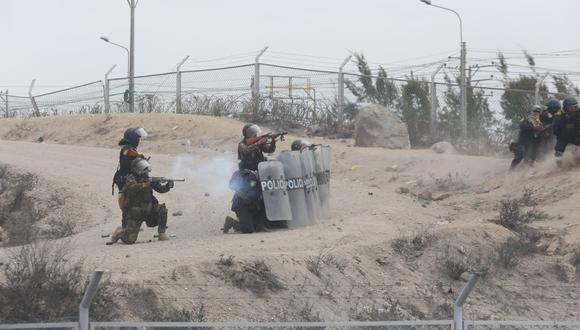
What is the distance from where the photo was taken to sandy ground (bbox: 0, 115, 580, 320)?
10.2 m

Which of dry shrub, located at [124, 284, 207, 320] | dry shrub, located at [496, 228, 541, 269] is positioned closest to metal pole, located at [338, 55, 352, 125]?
dry shrub, located at [496, 228, 541, 269]

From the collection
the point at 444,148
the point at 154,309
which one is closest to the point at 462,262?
the point at 154,309

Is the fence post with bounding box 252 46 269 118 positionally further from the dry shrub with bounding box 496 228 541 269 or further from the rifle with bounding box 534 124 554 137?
the dry shrub with bounding box 496 228 541 269

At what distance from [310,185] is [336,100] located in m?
14.9

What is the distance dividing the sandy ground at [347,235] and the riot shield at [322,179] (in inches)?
15.4

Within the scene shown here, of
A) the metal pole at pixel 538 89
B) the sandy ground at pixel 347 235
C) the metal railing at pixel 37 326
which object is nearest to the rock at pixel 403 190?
the sandy ground at pixel 347 235

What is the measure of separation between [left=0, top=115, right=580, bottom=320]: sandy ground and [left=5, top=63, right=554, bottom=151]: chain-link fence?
13.5 ft

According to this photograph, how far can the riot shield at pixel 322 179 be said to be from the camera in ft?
52.1

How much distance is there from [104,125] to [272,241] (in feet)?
61.4

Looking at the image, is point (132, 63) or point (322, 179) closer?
point (322, 179)

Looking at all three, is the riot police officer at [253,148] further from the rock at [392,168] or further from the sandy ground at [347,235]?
the rock at [392,168]

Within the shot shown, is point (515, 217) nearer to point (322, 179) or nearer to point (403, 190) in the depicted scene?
point (322, 179)

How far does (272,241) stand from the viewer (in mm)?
12820

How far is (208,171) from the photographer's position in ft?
74.0
